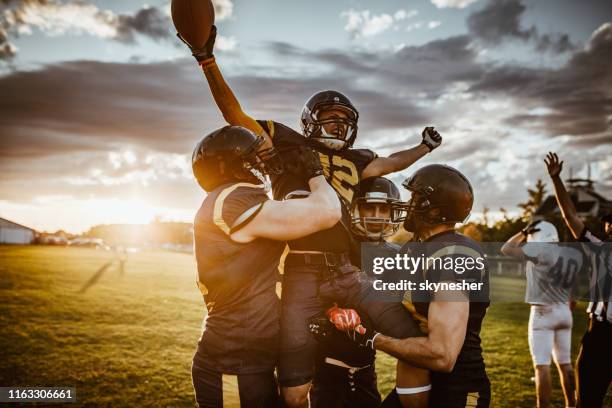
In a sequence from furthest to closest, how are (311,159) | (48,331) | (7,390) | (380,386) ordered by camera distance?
(48,331) < (380,386) < (7,390) < (311,159)

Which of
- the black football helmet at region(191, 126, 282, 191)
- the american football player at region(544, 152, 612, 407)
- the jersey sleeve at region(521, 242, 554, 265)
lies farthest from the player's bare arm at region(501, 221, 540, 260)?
the black football helmet at region(191, 126, 282, 191)

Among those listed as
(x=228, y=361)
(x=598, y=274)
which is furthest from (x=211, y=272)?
(x=598, y=274)

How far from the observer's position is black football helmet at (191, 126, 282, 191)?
12.1ft

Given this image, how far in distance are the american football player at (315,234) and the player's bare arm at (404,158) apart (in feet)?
0.04

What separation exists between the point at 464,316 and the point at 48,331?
11.5 meters

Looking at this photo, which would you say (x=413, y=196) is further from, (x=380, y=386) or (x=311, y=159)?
(x=380, y=386)

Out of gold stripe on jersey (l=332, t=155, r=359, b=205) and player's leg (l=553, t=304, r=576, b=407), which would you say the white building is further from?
player's leg (l=553, t=304, r=576, b=407)

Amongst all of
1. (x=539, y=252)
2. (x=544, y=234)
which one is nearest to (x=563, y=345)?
(x=539, y=252)

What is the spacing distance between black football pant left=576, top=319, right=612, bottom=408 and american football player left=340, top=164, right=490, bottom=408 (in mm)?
3170

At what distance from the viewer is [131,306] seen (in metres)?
16.2

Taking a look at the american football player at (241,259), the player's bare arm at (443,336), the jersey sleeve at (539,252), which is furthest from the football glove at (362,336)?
the jersey sleeve at (539,252)

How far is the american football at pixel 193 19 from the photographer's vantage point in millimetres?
4398

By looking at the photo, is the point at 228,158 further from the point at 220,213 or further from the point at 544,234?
the point at 544,234

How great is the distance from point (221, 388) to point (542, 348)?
19.9 feet
